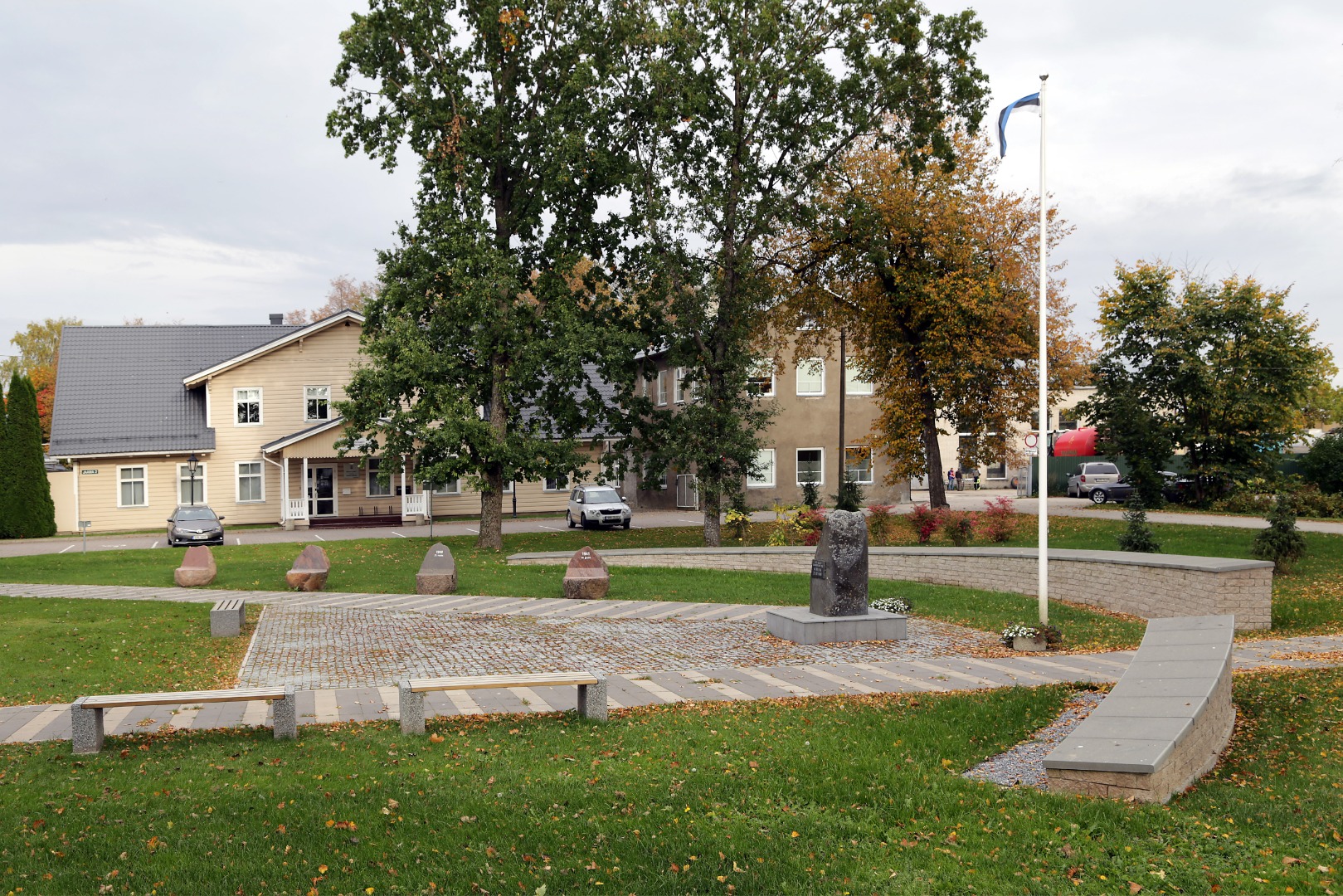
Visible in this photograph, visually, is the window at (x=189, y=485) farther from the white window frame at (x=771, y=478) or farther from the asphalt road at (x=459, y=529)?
the white window frame at (x=771, y=478)

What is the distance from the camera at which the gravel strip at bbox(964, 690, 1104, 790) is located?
22.0 ft

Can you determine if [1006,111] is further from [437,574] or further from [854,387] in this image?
[854,387]

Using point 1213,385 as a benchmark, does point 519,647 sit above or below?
below

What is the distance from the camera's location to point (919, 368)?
103 feet

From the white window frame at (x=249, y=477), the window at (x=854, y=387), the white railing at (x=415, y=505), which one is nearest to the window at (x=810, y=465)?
the window at (x=854, y=387)

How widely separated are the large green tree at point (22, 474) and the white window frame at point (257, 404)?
21.9 feet

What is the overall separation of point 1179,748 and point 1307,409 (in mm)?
38694

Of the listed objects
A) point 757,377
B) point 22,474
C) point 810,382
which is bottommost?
point 22,474

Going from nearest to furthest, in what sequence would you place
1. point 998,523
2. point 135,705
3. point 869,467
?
point 135,705, point 998,523, point 869,467

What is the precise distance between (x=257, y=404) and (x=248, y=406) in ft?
1.17

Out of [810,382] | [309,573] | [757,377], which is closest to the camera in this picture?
[309,573]

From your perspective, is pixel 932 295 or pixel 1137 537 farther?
pixel 932 295

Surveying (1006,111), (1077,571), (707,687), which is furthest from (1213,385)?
(707,687)

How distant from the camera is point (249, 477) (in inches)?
1574
